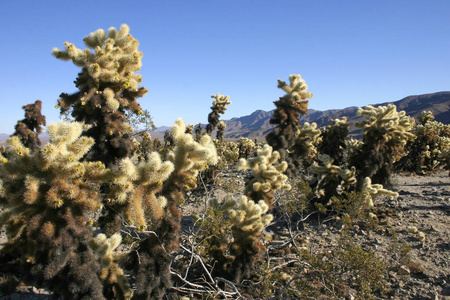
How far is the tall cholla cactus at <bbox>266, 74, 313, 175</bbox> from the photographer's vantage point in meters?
10.9

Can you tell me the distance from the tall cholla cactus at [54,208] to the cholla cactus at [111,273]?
50 centimetres

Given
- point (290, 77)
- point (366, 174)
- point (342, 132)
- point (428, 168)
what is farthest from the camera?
point (428, 168)

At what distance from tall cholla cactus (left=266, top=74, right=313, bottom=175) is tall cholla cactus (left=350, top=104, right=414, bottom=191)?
2.25 metres

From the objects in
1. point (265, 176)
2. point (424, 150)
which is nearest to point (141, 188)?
point (265, 176)

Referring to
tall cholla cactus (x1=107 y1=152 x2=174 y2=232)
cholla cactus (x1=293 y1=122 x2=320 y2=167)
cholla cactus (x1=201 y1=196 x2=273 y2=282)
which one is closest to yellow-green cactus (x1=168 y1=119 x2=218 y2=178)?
tall cholla cactus (x1=107 y1=152 x2=174 y2=232)

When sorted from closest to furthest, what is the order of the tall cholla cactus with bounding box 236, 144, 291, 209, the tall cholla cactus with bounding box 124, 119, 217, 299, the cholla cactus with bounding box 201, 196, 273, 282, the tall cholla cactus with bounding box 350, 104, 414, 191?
the tall cholla cactus with bounding box 124, 119, 217, 299 → the cholla cactus with bounding box 201, 196, 273, 282 → the tall cholla cactus with bounding box 236, 144, 291, 209 → the tall cholla cactus with bounding box 350, 104, 414, 191

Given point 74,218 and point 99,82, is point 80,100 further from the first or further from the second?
point 74,218

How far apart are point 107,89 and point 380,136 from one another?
9.09m

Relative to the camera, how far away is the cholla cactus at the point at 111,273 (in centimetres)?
412

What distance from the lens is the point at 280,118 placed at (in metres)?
11.3

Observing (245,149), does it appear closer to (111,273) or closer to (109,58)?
(109,58)

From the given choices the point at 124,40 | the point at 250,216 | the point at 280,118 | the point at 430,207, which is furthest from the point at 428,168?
the point at 124,40

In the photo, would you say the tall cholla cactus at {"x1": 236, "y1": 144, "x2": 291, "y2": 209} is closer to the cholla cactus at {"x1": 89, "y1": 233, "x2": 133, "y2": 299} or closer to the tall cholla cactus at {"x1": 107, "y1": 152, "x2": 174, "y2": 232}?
the tall cholla cactus at {"x1": 107, "y1": 152, "x2": 174, "y2": 232}

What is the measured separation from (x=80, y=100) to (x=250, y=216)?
404cm
